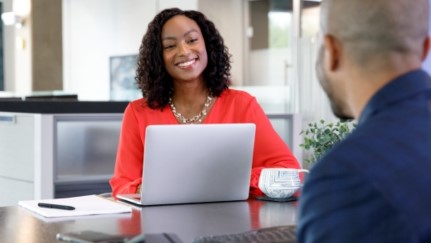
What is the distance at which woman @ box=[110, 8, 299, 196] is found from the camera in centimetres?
247

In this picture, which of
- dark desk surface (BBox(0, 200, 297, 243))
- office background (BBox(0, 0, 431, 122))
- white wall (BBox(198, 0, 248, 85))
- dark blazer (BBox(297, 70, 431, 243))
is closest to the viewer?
dark blazer (BBox(297, 70, 431, 243))

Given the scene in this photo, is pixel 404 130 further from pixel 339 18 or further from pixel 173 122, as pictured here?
pixel 173 122

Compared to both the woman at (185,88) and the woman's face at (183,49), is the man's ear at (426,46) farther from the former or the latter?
the woman's face at (183,49)

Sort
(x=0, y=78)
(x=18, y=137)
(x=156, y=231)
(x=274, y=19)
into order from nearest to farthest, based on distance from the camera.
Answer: (x=156, y=231), (x=18, y=137), (x=274, y=19), (x=0, y=78)

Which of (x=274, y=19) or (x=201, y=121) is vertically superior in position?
(x=274, y=19)

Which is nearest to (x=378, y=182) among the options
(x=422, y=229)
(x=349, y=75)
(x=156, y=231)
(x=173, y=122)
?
(x=422, y=229)

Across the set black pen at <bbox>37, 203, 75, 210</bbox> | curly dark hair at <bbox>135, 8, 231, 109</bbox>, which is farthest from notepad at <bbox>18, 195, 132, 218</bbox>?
curly dark hair at <bbox>135, 8, 231, 109</bbox>

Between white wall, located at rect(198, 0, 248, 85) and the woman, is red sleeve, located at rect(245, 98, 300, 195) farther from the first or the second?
white wall, located at rect(198, 0, 248, 85)

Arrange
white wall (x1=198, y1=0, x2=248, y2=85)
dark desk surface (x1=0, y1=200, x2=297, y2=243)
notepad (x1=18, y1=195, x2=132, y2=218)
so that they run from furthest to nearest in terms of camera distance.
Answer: white wall (x1=198, y1=0, x2=248, y2=85)
notepad (x1=18, y1=195, x2=132, y2=218)
dark desk surface (x1=0, y1=200, x2=297, y2=243)

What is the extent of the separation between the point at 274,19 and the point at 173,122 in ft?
16.7

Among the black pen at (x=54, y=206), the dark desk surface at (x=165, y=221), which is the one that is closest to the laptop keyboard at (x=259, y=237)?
the dark desk surface at (x=165, y=221)

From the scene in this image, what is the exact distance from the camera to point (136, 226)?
5.51 ft

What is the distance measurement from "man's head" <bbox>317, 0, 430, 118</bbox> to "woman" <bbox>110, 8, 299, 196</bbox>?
→ 143 centimetres

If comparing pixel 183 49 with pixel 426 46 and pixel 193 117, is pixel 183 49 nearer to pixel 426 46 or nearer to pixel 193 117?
pixel 193 117
